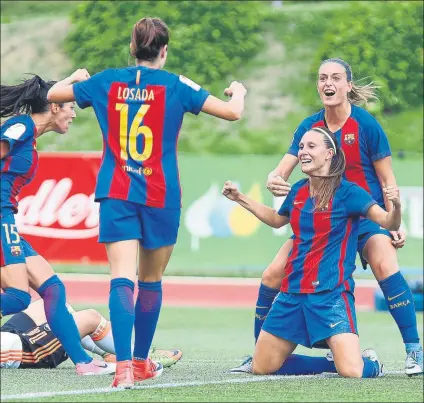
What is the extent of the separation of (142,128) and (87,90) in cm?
37

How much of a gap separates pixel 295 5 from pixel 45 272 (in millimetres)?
23975

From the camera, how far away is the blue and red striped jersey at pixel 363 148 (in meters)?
7.34

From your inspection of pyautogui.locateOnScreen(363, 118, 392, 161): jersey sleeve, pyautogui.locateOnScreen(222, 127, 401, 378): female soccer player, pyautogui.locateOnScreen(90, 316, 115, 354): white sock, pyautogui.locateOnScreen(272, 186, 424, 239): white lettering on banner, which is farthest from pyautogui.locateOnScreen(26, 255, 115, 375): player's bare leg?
pyautogui.locateOnScreen(272, 186, 424, 239): white lettering on banner

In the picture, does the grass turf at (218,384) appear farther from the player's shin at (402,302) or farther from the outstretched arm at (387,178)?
the outstretched arm at (387,178)

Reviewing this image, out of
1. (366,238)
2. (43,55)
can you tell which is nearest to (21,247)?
(366,238)

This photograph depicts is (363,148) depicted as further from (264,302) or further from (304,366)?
(304,366)

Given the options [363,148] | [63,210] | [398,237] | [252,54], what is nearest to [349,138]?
[363,148]

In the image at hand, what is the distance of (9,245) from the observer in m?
6.54

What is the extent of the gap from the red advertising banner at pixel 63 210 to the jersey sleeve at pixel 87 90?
36.0ft

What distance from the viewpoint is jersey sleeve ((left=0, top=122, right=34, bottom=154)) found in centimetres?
664

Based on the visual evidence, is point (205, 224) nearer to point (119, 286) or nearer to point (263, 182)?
point (263, 182)

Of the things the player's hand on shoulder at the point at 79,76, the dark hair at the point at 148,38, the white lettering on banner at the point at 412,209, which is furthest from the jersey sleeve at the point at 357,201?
the white lettering on banner at the point at 412,209

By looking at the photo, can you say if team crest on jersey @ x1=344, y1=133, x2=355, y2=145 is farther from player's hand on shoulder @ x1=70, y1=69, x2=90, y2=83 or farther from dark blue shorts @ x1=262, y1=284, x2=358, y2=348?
player's hand on shoulder @ x1=70, y1=69, x2=90, y2=83

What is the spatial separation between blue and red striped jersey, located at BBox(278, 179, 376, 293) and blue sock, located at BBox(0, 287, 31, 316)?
5.10 feet
